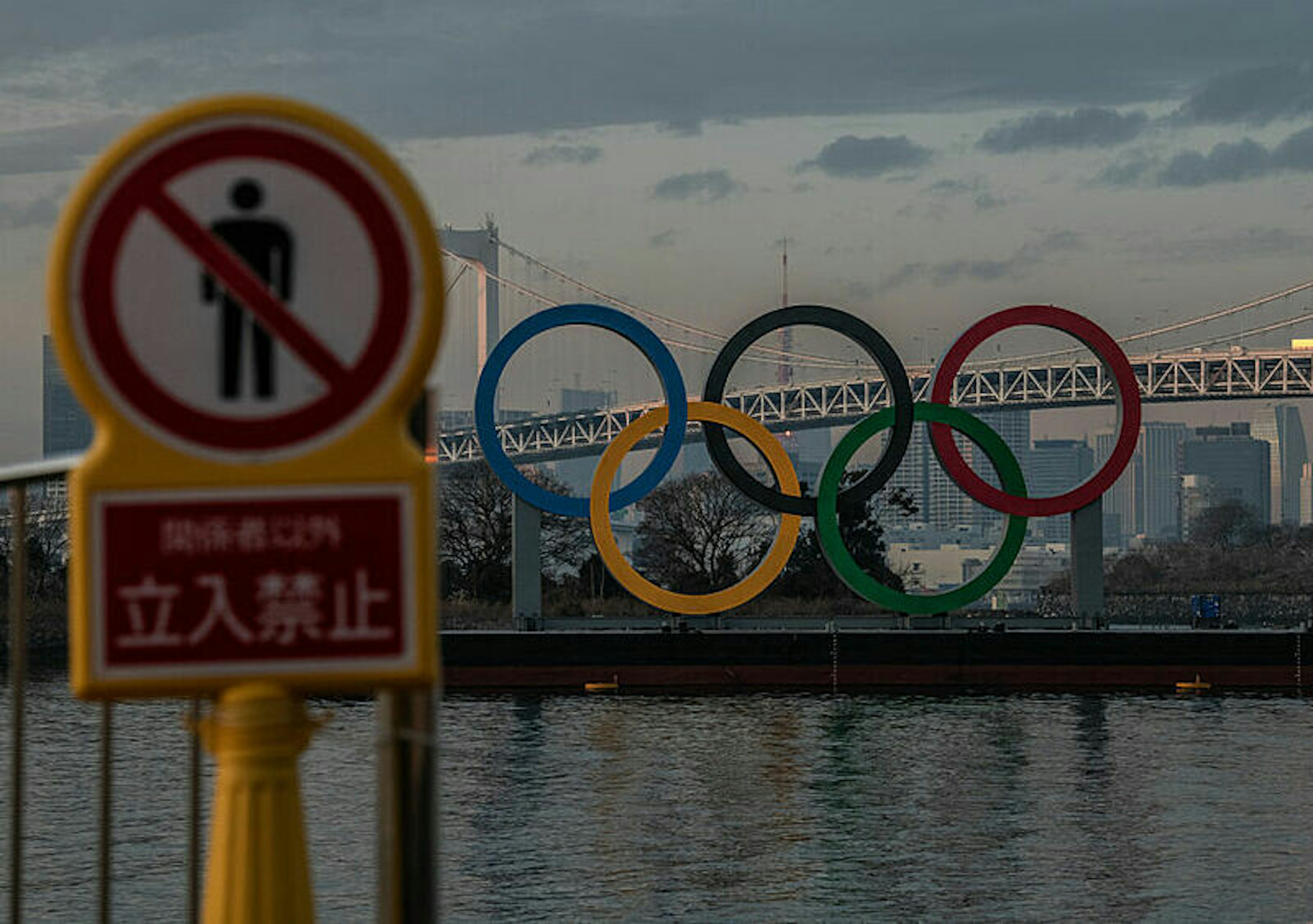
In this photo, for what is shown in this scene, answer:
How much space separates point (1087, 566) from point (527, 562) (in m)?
8.80

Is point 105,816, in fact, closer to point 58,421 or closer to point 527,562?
point 527,562

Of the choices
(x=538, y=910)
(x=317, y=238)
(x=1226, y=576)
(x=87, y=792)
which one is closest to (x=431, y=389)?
(x=317, y=238)

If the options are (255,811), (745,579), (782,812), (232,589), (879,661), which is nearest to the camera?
(232,589)

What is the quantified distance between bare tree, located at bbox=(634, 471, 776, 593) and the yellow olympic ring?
44.0ft

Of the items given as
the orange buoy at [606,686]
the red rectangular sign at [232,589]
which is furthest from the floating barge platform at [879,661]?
the red rectangular sign at [232,589]

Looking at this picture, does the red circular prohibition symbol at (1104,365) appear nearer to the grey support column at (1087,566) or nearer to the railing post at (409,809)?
the grey support column at (1087,566)

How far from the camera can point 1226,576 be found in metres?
70.4

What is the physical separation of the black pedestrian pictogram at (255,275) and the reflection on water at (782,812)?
12.8 meters

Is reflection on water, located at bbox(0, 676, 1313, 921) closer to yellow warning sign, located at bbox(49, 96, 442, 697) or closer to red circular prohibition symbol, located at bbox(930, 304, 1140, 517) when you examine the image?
red circular prohibition symbol, located at bbox(930, 304, 1140, 517)

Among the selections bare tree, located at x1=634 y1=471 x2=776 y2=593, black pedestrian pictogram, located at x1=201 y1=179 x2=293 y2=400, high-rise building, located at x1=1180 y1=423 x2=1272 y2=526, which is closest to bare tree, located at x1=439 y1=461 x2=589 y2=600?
bare tree, located at x1=634 y1=471 x2=776 y2=593

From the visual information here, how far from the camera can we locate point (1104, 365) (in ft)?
99.6

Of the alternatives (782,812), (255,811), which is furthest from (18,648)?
(782,812)

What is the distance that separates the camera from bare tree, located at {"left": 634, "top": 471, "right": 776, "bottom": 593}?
45688 mm

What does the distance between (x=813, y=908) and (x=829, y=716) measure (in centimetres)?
1130
